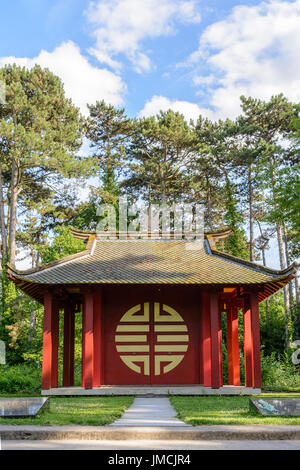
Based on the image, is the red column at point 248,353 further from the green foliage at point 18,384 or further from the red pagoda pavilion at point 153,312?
the green foliage at point 18,384

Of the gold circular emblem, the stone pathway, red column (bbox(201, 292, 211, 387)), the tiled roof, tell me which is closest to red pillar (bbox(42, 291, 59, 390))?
the tiled roof

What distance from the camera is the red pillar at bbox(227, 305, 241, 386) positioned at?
16.2 m

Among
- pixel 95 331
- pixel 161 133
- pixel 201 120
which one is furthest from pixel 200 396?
pixel 201 120

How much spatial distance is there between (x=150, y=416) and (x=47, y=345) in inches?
253

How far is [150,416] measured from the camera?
8.46 metres

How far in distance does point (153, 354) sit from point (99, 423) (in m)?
8.53

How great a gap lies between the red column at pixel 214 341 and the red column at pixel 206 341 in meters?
0.25

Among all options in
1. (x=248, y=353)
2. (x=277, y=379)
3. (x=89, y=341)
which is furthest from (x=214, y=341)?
(x=277, y=379)

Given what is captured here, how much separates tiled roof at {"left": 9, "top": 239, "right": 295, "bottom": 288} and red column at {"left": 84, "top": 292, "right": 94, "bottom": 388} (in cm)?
81

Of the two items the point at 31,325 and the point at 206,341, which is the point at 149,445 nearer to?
the point at 206,341

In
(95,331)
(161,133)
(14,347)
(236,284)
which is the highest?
(161,133)

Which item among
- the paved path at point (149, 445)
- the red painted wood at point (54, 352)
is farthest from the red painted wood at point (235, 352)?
the paved path at point (149, 445)
